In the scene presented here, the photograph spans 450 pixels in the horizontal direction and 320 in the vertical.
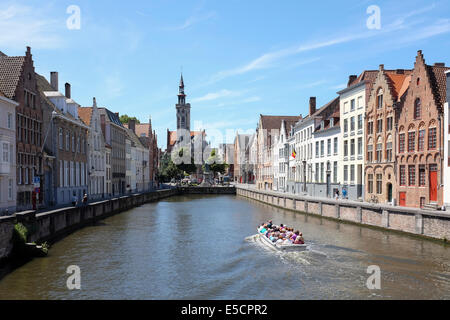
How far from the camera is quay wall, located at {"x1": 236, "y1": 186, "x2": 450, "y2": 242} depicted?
92.2 feet

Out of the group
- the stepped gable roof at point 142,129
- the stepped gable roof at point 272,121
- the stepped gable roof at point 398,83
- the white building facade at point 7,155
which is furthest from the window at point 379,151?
the stepped gable roof at point 142,129

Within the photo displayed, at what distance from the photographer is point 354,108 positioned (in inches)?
2002

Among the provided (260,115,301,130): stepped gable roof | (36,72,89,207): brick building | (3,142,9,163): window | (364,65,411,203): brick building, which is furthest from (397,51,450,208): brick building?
(260,115,301,130): stepped gable roof

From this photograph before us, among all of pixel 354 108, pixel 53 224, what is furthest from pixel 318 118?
pixel 53 224

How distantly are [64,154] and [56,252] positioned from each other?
22603 millimetres

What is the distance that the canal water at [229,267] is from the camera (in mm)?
17719

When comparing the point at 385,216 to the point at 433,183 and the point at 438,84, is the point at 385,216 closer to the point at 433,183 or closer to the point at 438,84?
the point at 433,183

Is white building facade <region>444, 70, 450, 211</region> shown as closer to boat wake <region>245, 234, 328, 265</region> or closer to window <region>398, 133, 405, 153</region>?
window <region>398, 133, 405, 153</region>

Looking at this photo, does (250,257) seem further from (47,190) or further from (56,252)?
(47,190)

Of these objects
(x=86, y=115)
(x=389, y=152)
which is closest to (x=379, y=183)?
(x=389, y=152)

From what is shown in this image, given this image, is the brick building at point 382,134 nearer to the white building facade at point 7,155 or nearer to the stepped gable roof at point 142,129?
the white building facade at point 7,155

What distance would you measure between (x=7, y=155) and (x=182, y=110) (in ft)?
432

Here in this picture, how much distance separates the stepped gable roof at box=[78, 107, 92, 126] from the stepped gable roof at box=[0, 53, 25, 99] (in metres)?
20.9

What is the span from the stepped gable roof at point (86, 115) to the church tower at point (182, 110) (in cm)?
10326
